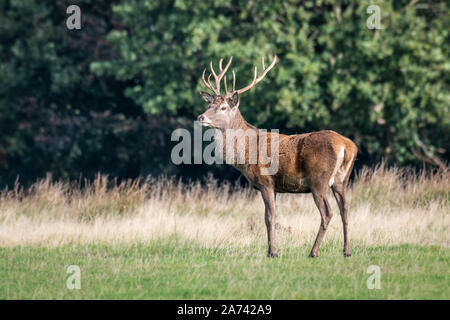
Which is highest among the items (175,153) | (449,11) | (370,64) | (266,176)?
(449,11)

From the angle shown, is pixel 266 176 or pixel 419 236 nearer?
pixel 266 176

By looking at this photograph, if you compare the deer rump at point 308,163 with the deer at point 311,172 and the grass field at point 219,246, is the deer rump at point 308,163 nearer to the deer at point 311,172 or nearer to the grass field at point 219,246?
the deer at point 311,172

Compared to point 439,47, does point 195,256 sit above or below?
below

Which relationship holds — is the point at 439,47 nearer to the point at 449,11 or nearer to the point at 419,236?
the point at 449,11

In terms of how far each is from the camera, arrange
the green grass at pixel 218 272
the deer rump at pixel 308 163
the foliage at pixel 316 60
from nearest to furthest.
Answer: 1. the green grass at pixel 218 272
2. the deer rump at pixel 308 163
3. the foliage at pixel 316 60

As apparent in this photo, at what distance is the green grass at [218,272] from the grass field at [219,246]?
0.01 meters

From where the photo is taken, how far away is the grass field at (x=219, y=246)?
24.2ft

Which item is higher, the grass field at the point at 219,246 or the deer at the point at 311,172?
the deer at the point at 311,172

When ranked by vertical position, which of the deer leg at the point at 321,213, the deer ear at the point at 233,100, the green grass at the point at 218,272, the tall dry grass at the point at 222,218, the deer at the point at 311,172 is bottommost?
the tall dry grass at the point at 222,218

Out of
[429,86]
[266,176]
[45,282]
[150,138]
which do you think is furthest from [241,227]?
[150,138]

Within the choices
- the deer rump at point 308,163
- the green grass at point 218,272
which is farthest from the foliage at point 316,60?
the green grass at point 218,272

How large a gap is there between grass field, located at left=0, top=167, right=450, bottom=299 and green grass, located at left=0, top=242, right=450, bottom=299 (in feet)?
0.05

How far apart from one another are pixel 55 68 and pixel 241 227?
12468 millimetres
